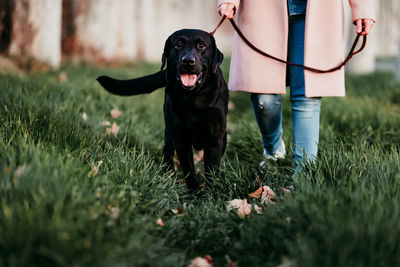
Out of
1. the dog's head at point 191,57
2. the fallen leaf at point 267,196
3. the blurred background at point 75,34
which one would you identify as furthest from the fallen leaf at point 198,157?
the blurred background at point 75,34

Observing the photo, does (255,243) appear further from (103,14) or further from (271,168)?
(103,14)

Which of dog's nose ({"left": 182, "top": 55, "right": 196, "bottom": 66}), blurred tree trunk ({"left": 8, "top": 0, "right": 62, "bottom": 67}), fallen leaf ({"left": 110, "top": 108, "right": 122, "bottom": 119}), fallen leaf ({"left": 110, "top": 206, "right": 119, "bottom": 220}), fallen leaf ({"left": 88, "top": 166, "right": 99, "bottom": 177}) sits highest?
blurred tree trunk ({"left": 8, "top": 0, "right": 62, "bottom": 67})

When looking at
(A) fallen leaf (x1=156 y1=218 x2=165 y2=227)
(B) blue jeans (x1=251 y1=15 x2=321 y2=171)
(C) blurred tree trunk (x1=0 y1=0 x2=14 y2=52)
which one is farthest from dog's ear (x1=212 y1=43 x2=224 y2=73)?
(C) blurred tree trunk (x1=0 y1=0 x2=14 y2=52)

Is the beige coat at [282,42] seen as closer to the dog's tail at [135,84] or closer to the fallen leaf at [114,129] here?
the dog's tail at [135,84]

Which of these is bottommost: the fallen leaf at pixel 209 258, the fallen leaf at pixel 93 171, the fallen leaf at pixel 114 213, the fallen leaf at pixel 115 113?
the fallen leaf at pixel 209 258

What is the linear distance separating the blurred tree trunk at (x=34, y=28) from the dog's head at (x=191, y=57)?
440cm

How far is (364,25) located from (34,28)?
5267mm

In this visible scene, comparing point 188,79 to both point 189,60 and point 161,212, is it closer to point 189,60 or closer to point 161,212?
point 189,60

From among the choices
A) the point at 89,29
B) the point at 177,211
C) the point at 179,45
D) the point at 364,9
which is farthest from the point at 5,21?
the point at 364,9

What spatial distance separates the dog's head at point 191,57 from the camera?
2.37 m

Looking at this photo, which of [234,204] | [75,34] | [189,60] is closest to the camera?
[234,204]

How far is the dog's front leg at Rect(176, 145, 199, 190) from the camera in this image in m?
2.60

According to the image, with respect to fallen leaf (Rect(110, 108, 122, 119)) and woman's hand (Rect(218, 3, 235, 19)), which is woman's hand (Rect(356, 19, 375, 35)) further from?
fallen leaf (Rect(110, 108, 122, 119))

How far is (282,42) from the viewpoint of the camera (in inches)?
104
